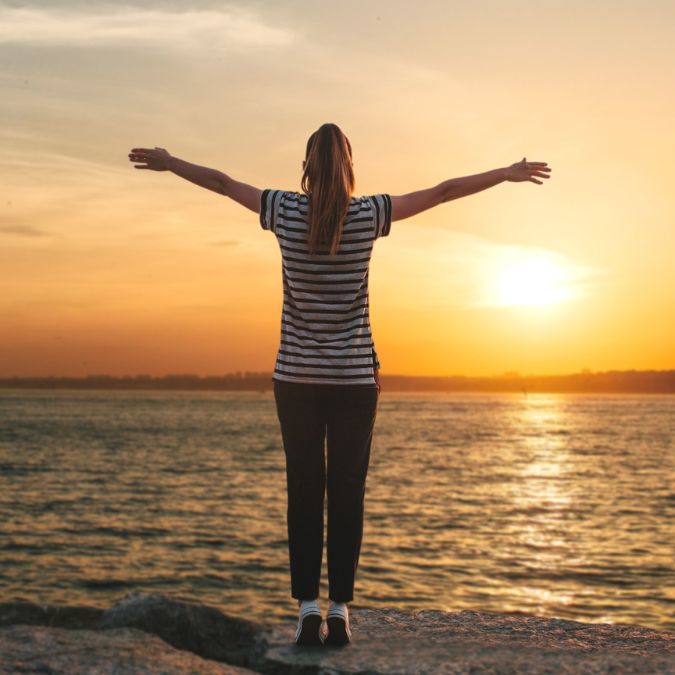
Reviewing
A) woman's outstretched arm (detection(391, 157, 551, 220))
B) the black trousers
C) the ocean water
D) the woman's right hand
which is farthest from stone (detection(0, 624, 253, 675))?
A: the ocean water

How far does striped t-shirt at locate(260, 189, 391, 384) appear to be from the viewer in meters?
4.38

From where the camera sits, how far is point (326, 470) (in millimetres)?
4676

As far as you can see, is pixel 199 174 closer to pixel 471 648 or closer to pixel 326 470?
pixel 326 470

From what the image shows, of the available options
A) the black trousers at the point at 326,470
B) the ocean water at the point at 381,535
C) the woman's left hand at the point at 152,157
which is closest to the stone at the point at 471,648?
the black trousers at the point at 326,470

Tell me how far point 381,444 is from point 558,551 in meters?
48.8

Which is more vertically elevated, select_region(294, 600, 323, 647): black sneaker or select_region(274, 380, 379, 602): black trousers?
select_region(274, 380, 379, 602): black trousers

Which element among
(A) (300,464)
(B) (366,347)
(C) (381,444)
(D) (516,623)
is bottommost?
(C) (381,444)

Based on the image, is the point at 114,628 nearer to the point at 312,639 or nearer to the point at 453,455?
the point at 312,639

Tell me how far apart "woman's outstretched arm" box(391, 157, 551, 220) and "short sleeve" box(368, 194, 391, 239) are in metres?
0.04

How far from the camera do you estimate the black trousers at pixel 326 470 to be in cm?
444

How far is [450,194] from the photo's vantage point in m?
4.66

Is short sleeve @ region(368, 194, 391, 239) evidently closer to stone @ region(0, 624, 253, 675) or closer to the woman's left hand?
the woman's left hand

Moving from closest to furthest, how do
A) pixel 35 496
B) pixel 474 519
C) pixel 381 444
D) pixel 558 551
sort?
1. pixel 558 551
2. pixel 474 519
3. pixel 35 496
4. pixel 381 444

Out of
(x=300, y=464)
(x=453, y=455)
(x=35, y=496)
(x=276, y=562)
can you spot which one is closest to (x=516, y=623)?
(x=300, y=464)
